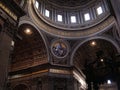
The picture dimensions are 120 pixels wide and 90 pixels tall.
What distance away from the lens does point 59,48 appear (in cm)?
1956

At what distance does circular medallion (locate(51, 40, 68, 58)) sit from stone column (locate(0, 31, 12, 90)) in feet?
29.1

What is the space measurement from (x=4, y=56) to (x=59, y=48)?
33.2 ft

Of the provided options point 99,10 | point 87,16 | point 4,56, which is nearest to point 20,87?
point 4,56

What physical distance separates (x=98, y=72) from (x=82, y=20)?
10.5m

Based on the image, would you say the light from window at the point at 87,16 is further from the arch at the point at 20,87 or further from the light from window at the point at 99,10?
the arch at the point at 20,87

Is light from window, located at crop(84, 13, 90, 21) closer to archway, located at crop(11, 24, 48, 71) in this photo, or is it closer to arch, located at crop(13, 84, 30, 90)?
archway, located at crop(11, 24, 48, 71)

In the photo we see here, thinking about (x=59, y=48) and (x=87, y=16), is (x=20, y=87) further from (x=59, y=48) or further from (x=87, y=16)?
(x=87, y=16)

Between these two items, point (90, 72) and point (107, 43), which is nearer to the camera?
point (90, 72)

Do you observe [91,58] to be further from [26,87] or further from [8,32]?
[8,32]

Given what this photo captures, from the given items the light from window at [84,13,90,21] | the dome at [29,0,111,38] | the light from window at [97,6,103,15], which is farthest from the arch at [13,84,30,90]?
the light from window at [97,6,103,15]

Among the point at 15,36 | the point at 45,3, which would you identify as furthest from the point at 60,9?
the point at 15,36

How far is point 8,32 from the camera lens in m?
10.7

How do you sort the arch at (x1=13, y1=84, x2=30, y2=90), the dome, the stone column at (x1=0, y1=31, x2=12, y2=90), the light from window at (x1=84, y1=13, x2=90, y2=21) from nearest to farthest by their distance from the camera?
the stone column at (x1=0, y1=31, x2=12, y2=90) → the arch at (x1=13, y1=84, x2=30, y2=90) → the dome → the light from window at (x1=84, y1=13, x2=90, y2=21)

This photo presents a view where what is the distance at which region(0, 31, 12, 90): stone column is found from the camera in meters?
9.43
